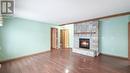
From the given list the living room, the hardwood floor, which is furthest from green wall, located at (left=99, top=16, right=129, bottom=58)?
the hardwood floor

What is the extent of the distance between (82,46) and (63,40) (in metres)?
2.94

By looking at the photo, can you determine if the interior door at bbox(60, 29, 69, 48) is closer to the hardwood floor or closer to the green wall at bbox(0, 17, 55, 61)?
the green wall at bbox(0, 17, 55, 61)

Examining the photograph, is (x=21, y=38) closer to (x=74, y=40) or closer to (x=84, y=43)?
(x=74, y=40)

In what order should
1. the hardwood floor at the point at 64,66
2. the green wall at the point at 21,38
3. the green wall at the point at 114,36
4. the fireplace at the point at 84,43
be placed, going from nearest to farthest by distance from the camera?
1. the hardwood floor at the point at 64,66
2. the green wall at the point at 21,38
3. the green wall at the point at 114,36
4. the fireplace at the point at 84,43

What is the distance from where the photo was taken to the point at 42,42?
634 centimetres

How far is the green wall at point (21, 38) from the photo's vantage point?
4137 mm

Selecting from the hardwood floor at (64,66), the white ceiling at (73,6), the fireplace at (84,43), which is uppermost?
the white ceiling at (73,6)

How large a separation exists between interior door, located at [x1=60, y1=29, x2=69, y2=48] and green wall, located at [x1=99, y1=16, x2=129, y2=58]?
3.88 meters

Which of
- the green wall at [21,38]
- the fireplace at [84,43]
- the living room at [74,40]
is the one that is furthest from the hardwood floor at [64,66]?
the fireplace at [84,43]

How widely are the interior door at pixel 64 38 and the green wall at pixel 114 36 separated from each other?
3879mm

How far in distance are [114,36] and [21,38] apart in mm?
5537

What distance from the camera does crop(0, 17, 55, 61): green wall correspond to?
414 centimetres

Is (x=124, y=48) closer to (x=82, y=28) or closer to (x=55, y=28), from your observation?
(x=82, y=28)

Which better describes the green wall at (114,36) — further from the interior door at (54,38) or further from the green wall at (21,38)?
the green wall at (21,38)
